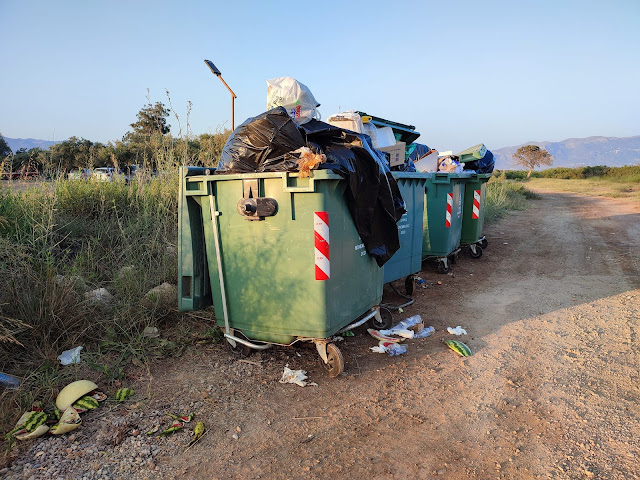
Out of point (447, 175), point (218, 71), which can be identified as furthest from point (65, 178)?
point (447, 175)

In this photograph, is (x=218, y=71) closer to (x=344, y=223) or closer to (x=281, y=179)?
(x=281, y=179)

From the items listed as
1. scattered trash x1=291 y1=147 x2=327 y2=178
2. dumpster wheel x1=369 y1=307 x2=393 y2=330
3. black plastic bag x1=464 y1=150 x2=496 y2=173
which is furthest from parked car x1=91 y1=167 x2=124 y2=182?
black plastic bag x1=464 y1=150 x2=496 y2=173

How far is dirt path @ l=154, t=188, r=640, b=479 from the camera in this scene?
7.51 feet

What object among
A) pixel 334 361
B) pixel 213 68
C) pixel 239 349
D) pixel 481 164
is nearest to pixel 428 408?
pixel 334 361

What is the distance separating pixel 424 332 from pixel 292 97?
8.36 ft

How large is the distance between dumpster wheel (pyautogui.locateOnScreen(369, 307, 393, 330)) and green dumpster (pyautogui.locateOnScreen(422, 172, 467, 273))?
260 centimetres

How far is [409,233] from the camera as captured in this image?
5.25 meters

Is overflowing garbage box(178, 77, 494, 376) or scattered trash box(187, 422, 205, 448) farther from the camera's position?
overflowing garbage box(178, 77, 494, 376)

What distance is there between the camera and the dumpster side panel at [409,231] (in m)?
4.95

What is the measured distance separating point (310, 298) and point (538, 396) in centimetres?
169

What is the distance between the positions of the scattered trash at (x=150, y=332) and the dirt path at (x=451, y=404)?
0.51 meters

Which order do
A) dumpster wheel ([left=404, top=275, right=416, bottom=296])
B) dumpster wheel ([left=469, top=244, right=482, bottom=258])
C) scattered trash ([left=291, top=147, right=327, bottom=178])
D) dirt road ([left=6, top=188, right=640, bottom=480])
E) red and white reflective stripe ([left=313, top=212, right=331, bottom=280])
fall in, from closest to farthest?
dirt road ([left=6, top=188, right=640, bottom=480]), scattered trash ([left=291, top=147, right=327, bottom=178]), red and white reflective stripe ([left=313, top=212, right=331, bottom=280]), dumpster wheel ([left=404, top=275, right=416, bottom=296]), dumpster wheel ([left=469, top=244, right=482, bottom=258])

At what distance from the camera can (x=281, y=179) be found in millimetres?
3102

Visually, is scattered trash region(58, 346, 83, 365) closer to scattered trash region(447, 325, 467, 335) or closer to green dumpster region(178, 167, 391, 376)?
green dumpster region(178, 167, 391, 376)
